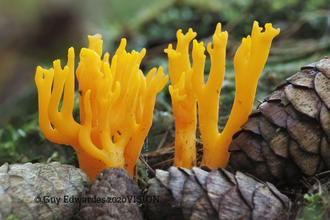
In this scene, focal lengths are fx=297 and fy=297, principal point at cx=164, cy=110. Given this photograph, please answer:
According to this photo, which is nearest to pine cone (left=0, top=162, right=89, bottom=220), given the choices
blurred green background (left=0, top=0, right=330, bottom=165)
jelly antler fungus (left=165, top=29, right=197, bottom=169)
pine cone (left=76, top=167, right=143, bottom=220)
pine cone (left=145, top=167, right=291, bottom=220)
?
pine cone (left=76, top=167, right=143, bottom=220)

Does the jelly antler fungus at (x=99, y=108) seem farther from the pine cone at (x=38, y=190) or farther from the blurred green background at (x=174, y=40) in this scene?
the blurred green background at (x=174, y=40)

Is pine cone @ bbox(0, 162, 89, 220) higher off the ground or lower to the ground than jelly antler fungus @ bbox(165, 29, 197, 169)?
lower

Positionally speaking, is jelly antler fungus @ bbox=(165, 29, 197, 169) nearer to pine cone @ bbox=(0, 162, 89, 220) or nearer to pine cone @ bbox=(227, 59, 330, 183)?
pine cone @ bbox=(227, 59, 330, 183)

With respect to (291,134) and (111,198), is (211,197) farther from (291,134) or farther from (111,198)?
(291,134)

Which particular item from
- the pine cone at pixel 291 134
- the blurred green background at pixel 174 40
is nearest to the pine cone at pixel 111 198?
the pine cone at pixel 291 134

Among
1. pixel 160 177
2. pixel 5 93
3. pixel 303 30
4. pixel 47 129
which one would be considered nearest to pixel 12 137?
pixel 47 129
